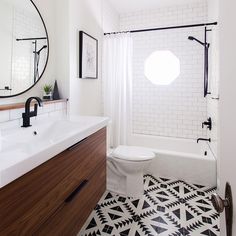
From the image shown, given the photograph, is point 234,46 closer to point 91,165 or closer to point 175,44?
point 91,165

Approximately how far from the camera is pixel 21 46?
5.08ft

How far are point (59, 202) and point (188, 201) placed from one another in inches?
58.6

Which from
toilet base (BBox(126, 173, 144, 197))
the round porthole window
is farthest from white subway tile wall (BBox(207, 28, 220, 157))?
toilet base (BBox(126, 173, 144, 197))

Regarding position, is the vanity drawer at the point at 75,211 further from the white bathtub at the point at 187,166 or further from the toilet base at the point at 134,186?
the white bathtub at the point at 187,166

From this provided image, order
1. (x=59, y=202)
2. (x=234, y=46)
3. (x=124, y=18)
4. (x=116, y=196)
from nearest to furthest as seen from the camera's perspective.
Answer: (x=234, y=46)
(x=59, y=202)
(x=116, y=196)
(x=124, y=18)

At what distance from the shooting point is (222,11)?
0.61m

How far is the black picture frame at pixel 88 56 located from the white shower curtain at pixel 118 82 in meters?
0.21

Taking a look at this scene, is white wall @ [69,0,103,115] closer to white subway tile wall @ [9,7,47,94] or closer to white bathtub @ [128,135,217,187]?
white subway tile wall @ [9,7,47,94]

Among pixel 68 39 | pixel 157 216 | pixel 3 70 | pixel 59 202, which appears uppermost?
pixel 68 39

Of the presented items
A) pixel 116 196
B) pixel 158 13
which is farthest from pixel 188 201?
pixel 158 13

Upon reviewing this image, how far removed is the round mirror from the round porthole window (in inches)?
73.8

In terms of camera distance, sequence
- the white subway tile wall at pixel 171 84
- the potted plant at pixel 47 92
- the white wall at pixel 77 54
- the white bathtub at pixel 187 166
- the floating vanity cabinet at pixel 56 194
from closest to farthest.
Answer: the floating vanity cabinet at pixel 56 194 < the potted plant at pixel 47 92 < the white wall at pixel 77 54 < the white bathtub at pixel 187 166 < the white subway tile wall at pixel 171 84

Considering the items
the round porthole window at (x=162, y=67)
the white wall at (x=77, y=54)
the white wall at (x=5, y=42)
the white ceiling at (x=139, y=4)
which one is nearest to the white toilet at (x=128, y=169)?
the white wall at (x=77, y=54)

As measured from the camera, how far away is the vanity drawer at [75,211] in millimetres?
1005
